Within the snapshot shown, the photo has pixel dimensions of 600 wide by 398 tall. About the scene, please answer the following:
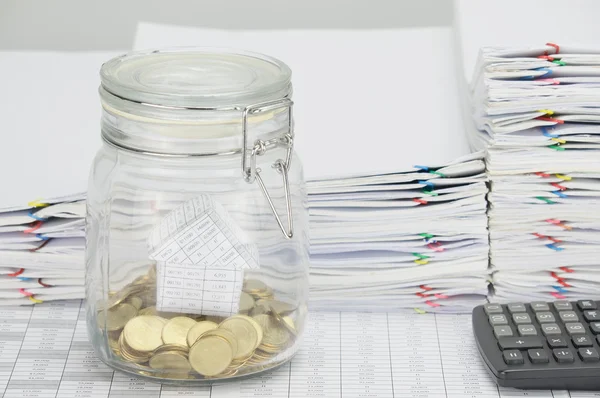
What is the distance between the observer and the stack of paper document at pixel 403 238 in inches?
32.3

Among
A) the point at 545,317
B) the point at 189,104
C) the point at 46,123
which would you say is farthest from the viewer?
the point at 46,123

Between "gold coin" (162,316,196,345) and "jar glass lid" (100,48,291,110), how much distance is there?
158mm

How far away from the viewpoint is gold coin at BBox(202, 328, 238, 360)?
2.29 feet

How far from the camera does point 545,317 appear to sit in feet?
2.54

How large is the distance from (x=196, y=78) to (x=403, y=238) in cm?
23

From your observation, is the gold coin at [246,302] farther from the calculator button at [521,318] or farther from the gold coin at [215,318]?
the calculator button at [521,318]

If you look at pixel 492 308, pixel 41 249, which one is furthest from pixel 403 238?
pixel 41 249

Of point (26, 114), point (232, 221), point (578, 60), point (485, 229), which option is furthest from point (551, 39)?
point (26, 114)

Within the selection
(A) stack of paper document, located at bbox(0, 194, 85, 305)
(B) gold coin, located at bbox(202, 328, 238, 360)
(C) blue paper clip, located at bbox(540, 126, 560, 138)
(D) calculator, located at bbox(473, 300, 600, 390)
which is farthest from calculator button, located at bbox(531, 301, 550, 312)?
(A) stack of paper document, located at bbox(0, 194, 85, 305)

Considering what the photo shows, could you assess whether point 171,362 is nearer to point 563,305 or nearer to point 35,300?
point 35,300

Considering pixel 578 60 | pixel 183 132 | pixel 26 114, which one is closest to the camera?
pixel 183 132

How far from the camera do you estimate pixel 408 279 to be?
839 millimetres

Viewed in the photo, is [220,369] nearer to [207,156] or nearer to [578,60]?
[207,156]

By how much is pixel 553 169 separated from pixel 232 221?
269 millimetres
